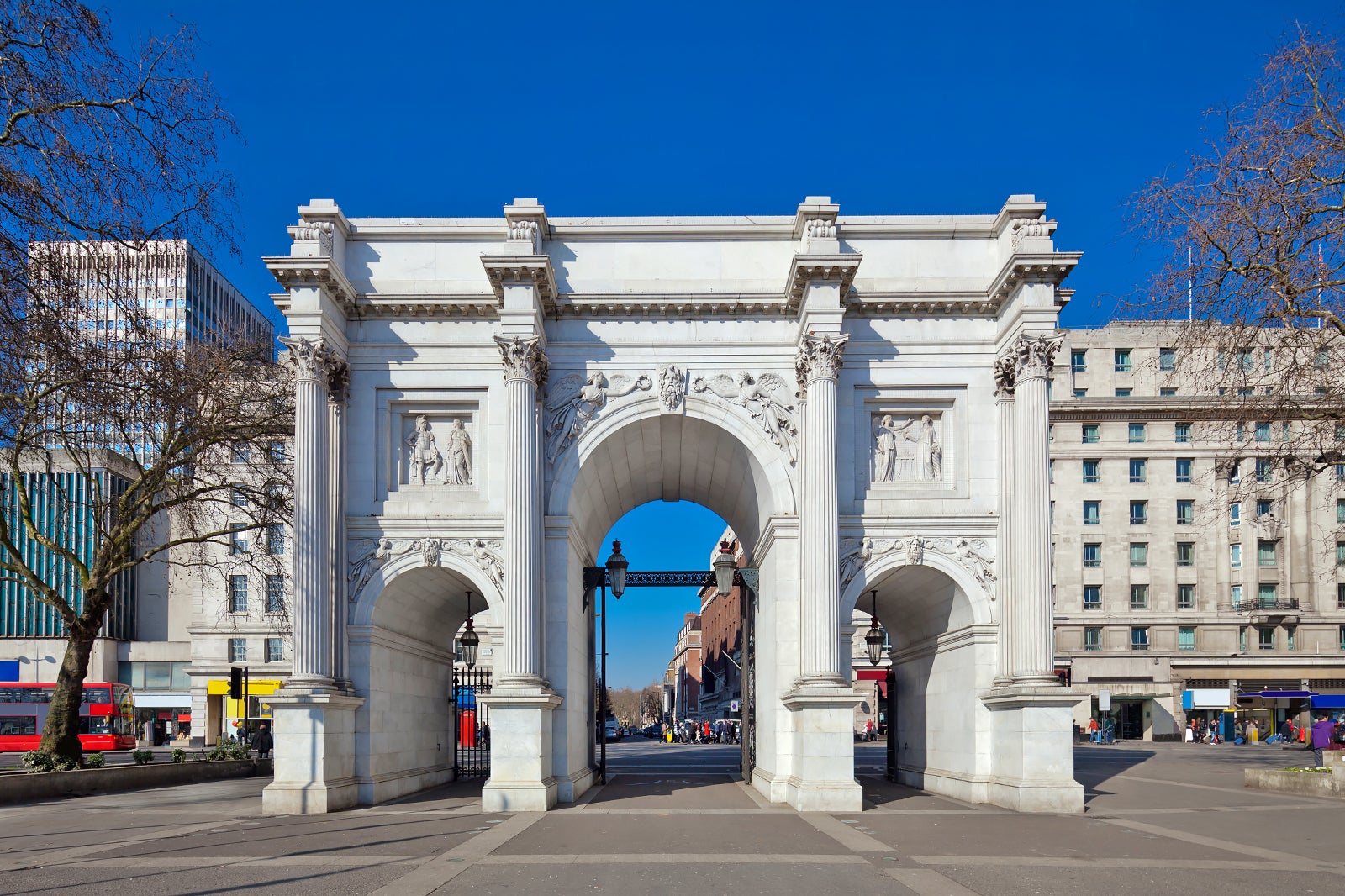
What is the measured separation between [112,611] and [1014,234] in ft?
263

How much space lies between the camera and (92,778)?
29984 millimetres

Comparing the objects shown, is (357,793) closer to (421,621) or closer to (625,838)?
(421,621)

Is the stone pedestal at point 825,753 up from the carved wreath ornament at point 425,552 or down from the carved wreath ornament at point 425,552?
down

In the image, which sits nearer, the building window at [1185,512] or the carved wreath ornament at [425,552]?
the carved wreath ornament at [425,552]

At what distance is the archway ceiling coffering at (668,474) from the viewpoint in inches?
1061

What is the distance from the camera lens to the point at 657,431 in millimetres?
27828

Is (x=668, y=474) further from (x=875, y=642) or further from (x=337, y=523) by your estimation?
(x=337, y=523)

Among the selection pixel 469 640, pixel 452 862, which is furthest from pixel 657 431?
pixel 452 862

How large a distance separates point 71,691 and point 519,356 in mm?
16345

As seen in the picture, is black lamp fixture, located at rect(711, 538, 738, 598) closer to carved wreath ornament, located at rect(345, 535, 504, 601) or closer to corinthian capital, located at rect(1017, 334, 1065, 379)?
carved wreath ornament, located at rect(345, 535, 504, 601)

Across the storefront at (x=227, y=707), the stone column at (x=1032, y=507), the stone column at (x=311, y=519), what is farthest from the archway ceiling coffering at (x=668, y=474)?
the storefront at (x=227, y=707)

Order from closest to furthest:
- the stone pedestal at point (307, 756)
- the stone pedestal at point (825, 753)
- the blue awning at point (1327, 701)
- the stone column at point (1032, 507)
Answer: the stone pedestal at point (825, 753), the stone pedestal at point (307, 756), the stone column at point (1032, 507), the blue awning at point (1327, 701)

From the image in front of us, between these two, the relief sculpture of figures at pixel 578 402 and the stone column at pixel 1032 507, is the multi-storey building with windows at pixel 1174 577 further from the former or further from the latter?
the relief sculpture of figures at pixel 578 402

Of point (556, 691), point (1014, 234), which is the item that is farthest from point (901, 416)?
point (556, 691)
